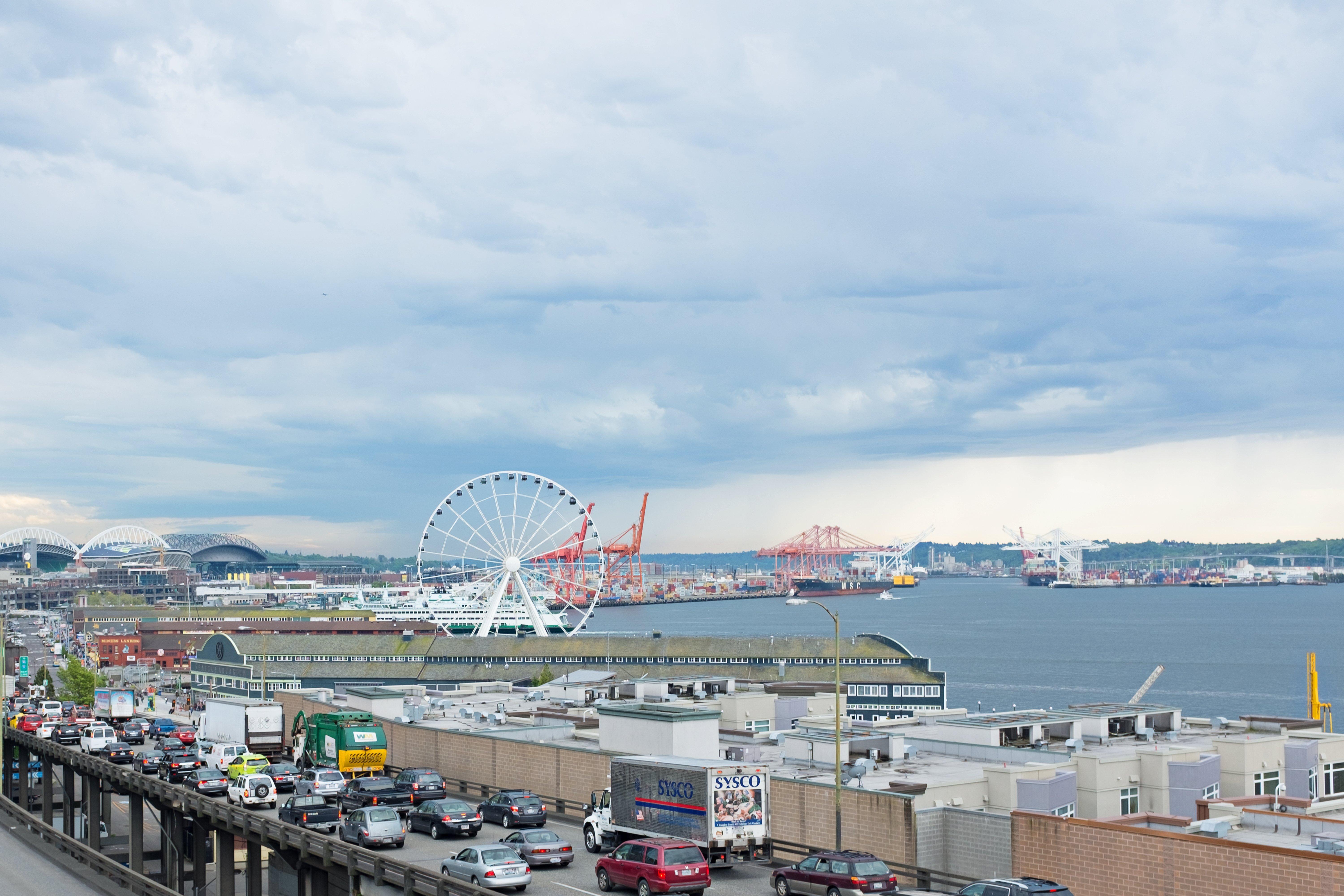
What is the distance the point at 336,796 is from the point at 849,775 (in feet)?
61.5

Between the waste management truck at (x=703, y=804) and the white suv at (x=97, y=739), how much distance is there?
41.2 metres

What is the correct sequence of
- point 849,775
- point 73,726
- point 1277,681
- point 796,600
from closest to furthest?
point 849,775 < point 796,600 < point 73,726 < point 1277,681

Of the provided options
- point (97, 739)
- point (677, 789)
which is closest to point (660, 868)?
point (677, 789)

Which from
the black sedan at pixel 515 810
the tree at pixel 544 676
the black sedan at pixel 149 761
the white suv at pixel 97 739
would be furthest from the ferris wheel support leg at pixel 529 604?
the black sedan at pixel 515 810

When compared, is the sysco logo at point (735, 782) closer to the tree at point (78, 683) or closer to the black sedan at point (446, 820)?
the black sedan at point (446, 820)

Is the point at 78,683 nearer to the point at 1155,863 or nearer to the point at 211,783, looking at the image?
the point at 211,783

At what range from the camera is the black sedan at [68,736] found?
75750 mm

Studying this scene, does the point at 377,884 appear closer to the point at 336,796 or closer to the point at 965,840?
the point at 336,796

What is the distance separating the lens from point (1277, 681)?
18425 centimetres

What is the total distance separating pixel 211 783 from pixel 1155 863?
37679 millimetres

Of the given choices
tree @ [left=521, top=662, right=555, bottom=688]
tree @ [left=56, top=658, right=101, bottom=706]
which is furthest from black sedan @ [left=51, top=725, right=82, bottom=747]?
tree @ [left=56, top=658, right=101, bottom=706]

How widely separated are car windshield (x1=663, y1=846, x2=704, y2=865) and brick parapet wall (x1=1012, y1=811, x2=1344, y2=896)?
27.5ft

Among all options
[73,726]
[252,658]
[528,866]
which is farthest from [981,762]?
[252,658]

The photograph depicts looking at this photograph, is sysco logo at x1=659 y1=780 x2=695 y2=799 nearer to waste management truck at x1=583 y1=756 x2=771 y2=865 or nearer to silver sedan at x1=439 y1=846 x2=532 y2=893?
waste management truck at x1=583 y1=756 x2=771 y2=865
